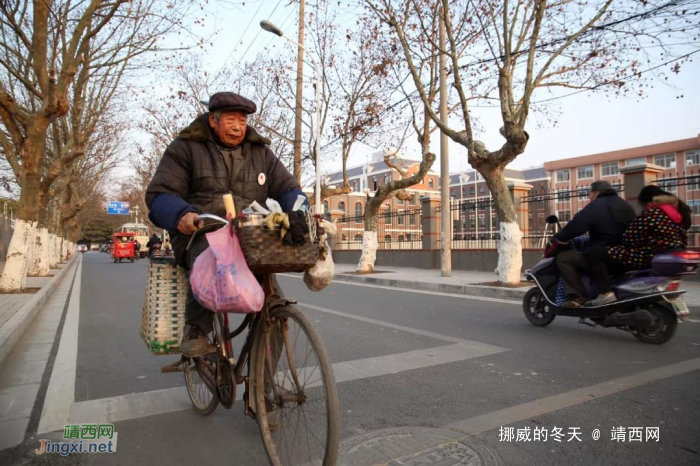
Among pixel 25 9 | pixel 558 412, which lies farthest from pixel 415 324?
pixel 25 9

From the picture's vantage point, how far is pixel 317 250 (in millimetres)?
2328

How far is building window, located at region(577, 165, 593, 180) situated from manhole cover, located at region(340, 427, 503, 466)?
2483 inches

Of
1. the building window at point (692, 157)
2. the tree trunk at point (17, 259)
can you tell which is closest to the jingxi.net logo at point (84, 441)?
the tree trunk at point (17, 259)

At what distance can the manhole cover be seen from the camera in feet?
8.23

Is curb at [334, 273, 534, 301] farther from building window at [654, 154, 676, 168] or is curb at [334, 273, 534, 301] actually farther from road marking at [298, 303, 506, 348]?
building window at [654, 154, 676, 168]

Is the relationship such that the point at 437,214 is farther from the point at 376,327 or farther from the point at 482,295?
the point at 376,327

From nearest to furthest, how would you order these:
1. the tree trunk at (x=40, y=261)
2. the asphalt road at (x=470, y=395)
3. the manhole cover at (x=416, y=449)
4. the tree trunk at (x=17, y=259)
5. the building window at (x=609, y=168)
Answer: the manhole cover at (x=416, y=449) < the asphalt road at (x=470, y=395) < the tree trunk at (x=17, y=259) < the tree trunk at (x=40, y=261) < the building window at (x=609, y=168)

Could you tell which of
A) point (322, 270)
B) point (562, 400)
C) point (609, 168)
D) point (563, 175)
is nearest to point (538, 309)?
point (562, 400)

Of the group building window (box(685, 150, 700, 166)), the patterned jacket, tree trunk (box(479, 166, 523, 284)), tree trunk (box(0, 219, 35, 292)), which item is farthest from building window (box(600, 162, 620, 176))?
tree trunk (box(0, 219, 35, 292))

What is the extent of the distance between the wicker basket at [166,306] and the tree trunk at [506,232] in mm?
9243

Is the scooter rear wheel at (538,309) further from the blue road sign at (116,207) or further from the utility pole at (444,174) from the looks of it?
the blue road sign at (116,207)

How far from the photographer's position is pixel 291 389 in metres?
2.38

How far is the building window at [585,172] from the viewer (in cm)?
5925

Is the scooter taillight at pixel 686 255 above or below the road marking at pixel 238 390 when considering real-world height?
above
